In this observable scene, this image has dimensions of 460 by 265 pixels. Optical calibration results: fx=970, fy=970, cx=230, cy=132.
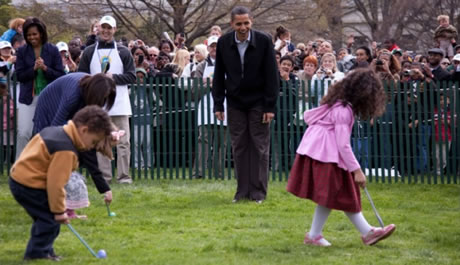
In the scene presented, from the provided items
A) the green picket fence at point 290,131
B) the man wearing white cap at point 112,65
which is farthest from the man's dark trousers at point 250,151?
the green picket fence at point 290,131

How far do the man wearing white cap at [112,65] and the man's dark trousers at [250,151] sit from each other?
1.95 meters

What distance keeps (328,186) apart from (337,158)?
26 centimetres

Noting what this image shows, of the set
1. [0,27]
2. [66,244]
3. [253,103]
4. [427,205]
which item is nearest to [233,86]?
[253,103]

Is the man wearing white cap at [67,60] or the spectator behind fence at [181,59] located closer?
the man wearing white cap at [67,60]

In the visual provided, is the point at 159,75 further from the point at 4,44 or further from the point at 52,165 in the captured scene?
the point at 52,165

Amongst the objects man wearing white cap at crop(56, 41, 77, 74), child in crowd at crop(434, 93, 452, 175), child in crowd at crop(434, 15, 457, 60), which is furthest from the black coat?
child in crowd at crop(434, 15, 457, 60)

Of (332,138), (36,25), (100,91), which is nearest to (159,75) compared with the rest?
(36,25)

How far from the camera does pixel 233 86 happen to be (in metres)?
11.5

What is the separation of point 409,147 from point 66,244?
6686 millimetres

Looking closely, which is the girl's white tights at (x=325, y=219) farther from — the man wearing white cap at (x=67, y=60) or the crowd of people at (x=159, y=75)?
the man wearing white cap at (x=67, y=60)

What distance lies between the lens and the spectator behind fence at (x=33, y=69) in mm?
12109

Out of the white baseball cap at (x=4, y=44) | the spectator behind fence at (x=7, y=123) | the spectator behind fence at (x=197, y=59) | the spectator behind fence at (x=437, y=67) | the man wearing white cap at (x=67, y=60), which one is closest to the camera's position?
the spectator behind fence at (x=7, y=123)

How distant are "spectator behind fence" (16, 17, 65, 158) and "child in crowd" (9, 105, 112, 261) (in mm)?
4767

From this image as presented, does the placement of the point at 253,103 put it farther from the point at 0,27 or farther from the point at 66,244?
the point at 0,27
